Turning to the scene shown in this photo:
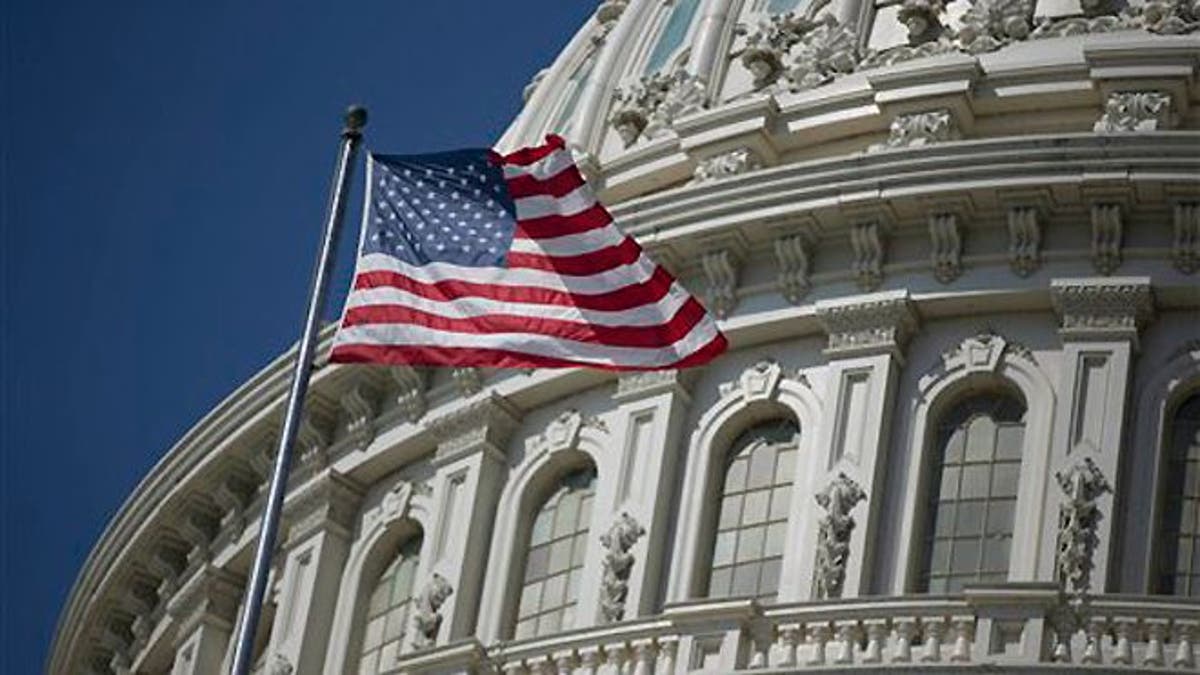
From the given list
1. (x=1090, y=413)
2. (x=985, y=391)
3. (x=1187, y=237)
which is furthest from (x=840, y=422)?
(x=1187, y=237)

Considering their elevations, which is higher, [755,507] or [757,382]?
[757,382]

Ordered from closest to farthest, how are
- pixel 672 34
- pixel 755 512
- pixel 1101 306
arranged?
pixel 1101 306
pixel 755 512
pixel 672 34

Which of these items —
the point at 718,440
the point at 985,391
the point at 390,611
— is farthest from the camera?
the point at 390,611

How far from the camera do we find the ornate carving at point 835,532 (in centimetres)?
5941

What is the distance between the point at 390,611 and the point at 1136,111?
11654 mm

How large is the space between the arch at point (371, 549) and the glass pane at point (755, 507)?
201 inches

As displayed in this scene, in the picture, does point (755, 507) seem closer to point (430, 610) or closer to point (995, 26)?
point (430, 610)

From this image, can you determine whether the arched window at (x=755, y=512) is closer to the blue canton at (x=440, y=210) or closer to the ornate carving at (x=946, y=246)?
the ornate carving at (x=946, y=246)

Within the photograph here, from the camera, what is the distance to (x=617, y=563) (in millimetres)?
61719

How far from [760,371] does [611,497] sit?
245cm

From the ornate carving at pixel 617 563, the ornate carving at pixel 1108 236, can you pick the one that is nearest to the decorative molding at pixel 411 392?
the ornate carving at pixel 617 563

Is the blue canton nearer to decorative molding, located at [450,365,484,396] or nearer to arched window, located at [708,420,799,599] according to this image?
arched window, located at [708,420,799,599]

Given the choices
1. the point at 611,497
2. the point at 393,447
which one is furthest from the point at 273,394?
the point at 611,497

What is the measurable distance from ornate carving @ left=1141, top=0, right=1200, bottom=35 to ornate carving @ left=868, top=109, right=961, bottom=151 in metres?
3.06
